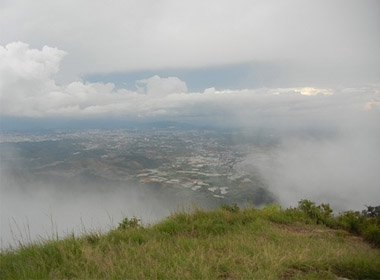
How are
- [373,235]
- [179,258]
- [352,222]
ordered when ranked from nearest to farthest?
[179,258] → [373,235] → [352,222]

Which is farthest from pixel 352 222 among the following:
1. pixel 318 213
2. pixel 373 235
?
pixel 373 235

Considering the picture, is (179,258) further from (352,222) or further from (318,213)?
(352,222)

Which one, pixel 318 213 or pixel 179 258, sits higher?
pixel 179 258

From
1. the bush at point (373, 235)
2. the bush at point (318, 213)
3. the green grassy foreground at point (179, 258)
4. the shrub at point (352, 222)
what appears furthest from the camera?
the bush at point (318, 213)

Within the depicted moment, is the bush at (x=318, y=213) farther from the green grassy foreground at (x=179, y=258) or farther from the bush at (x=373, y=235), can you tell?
the green grassy foreground at (x=179, y=258)


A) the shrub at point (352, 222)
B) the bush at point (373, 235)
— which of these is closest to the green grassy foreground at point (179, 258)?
the bush at point (373, 235)

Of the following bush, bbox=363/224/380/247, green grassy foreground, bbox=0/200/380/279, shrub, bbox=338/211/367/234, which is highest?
green grassy foreground, bbox=0/200/380/279

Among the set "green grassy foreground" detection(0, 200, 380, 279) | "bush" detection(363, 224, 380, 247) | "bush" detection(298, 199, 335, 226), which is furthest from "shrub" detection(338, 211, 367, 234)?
"green grassy foreground" detection(0, 200, 380, 279)

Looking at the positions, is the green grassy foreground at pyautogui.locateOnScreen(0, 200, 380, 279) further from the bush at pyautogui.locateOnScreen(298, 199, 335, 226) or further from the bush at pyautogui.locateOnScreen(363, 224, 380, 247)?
the bush at pyautogui.locateOnScreen(298, 199, 335, 226)

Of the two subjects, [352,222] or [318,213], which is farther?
[318,213]

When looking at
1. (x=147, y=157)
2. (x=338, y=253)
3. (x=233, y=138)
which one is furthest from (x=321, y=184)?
(x=338, y=253)

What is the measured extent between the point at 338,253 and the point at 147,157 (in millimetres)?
72212

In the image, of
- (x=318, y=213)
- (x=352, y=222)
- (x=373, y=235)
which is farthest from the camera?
(x=318, y=213)

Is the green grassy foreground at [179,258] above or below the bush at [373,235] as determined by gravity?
above
